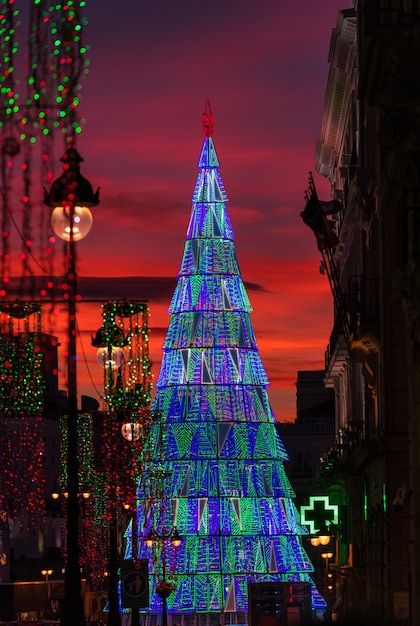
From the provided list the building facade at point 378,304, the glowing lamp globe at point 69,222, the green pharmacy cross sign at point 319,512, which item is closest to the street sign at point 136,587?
the building facade at point 378,304

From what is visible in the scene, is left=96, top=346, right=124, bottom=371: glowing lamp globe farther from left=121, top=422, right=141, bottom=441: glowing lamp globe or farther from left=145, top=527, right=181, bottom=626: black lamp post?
left=145, top=527, right=181, bottom=626: black lamp post

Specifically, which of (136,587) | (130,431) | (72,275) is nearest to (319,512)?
(130,431)

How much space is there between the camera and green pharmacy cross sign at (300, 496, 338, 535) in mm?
65125

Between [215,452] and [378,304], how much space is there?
39365 millimetres

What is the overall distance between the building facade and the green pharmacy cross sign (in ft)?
2.11

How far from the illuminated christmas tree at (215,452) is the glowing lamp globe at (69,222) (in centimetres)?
5452

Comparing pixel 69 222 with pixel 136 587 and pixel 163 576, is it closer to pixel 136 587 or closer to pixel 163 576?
pixel 136 587

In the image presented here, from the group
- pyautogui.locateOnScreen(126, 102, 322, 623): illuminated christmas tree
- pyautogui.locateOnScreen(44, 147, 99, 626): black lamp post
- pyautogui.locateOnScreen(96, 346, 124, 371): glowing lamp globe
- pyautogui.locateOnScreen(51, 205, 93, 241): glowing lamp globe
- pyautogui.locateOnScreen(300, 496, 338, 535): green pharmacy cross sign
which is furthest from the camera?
pyautogui.locateOnScreen(126, 102, 322, 623): illuminated christmas tree

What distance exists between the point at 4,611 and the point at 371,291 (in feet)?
144

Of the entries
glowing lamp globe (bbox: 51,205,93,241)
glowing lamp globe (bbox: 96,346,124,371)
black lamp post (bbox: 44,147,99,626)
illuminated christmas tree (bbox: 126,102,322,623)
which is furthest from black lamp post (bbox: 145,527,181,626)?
glowing lamp globe (bbox: 51,205,93,241)

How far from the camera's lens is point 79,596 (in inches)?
994

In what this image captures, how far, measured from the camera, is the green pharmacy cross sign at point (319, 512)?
6512 centimetres

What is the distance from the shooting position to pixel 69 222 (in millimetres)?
25406

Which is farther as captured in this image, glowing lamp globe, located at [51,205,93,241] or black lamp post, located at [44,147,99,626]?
glowing lamp globe, located at [51,205,93,241]
